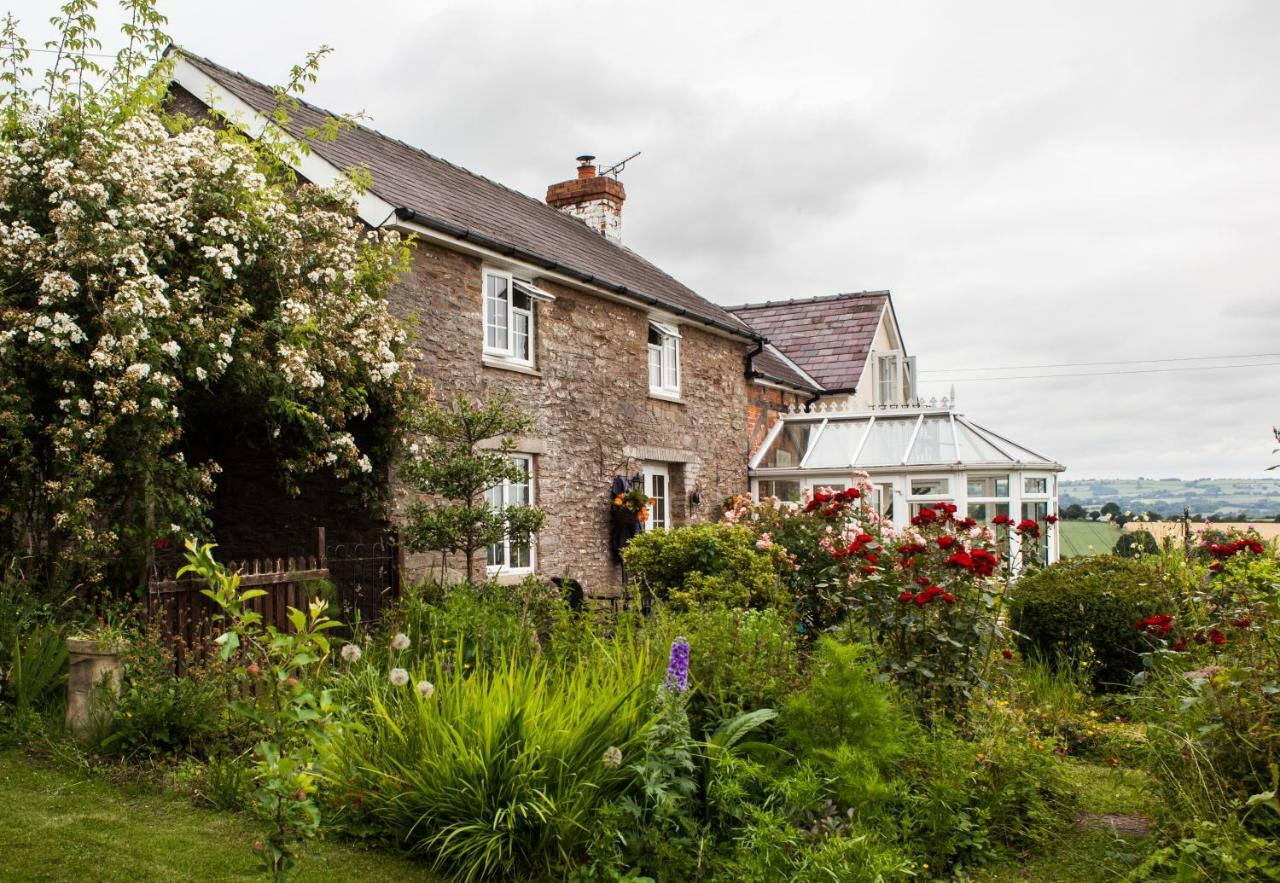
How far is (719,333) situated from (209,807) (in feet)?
47.5

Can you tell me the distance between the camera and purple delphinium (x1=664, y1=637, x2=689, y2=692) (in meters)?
4.90

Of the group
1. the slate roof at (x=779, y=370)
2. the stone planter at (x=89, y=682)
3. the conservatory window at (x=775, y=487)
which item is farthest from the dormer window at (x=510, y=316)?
the conservatory window at (x=775, y=487)

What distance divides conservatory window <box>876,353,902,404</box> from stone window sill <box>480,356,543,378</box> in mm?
14908

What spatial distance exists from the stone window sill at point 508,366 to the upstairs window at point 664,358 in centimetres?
353

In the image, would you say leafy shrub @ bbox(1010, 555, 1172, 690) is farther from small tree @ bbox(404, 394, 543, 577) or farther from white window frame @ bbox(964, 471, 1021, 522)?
white window frame @ bbox(964, 471, 1021, 522)

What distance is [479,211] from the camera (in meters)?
14.6

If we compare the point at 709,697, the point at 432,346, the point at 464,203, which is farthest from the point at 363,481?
the point at 709,697

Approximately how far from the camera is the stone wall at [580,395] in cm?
1202

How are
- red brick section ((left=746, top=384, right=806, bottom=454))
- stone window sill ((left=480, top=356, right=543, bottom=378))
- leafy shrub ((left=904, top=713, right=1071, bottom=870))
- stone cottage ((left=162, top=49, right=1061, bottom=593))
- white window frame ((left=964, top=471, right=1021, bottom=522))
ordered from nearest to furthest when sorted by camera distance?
leafy shrub ((left=904, top=713, right=1071, bottom=870)) → stone cottage ((left=162, top=49, right=1061, bottom=593)) → stone window sill ((left=480, top=356, right=543, bottom=378)) → white window frame ((left=964, top=471, right=1021, bottom=522)) → red brick section ((left=746, top=384, right=806, bottom=454))

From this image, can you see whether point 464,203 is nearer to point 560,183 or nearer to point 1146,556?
point 560,183

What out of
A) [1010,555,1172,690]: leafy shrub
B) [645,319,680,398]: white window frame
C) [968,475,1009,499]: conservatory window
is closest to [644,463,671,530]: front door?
[645,319,680,398]: white window frame

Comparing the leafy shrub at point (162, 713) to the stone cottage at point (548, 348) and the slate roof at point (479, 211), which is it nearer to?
the stone cottage at point (548, 348)

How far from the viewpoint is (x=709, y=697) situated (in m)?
5.55

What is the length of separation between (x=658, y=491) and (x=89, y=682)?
1144cm
